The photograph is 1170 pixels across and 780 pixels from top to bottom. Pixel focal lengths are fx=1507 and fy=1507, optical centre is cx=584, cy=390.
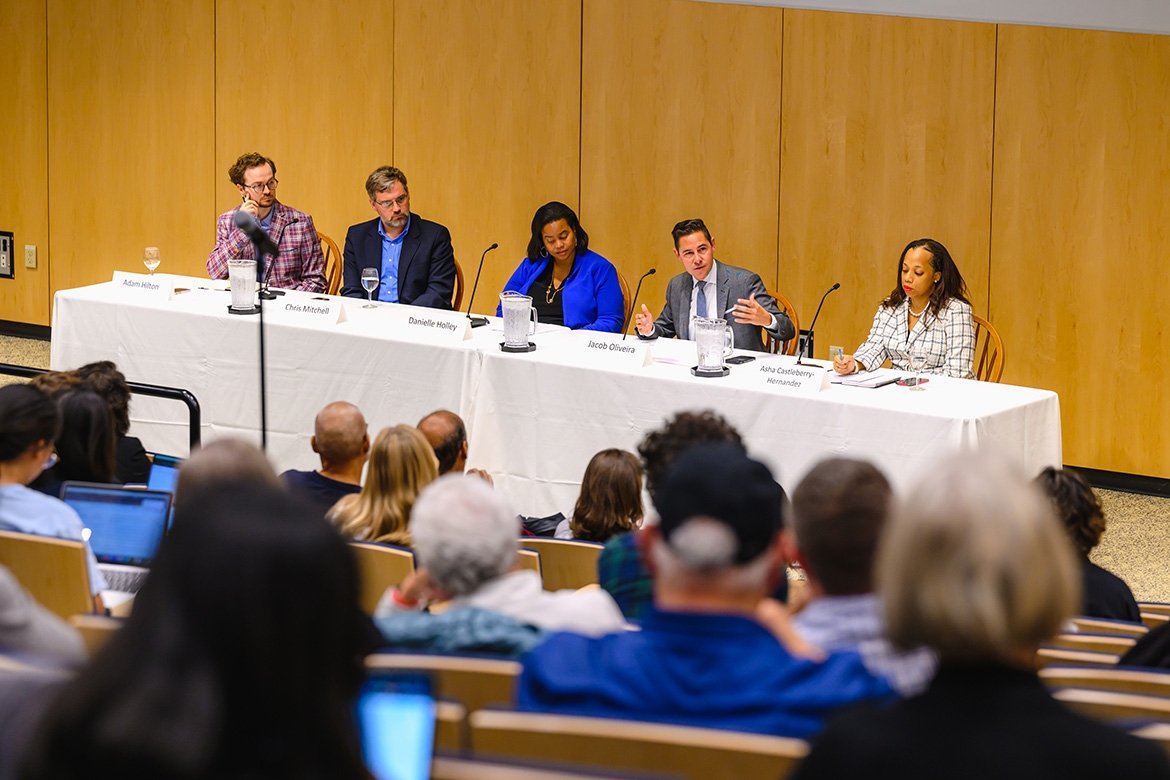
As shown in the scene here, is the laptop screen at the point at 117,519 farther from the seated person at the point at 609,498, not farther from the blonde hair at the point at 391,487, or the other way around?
the seated person at the point at 609,498

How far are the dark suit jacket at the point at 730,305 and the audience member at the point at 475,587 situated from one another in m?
3.37

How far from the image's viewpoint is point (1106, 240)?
640cm

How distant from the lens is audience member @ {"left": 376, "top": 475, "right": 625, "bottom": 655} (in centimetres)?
219

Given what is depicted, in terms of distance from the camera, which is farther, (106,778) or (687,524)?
(687,524)

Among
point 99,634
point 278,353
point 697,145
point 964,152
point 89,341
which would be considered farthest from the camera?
point 697,145

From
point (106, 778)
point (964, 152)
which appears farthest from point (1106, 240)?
point (106, 778)

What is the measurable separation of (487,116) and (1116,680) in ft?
20.4

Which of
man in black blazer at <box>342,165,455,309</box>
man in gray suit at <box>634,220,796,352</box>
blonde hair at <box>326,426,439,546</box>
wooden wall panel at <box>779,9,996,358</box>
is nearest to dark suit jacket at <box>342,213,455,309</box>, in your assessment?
man in black blazer at <box>342,165,455,309</box>

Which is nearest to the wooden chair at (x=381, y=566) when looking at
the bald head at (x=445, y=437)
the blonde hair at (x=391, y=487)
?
the blonde hair at (x=391, y=487)

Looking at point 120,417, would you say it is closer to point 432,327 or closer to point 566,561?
point 566,561

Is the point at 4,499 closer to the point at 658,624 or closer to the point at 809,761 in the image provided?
the point at 658,624

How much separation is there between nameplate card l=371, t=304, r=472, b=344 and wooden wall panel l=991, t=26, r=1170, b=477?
2.54 m

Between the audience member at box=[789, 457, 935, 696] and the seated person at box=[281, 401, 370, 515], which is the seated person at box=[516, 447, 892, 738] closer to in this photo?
the audience member at box=[789, 457, 935, 696]

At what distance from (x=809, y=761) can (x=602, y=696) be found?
54 centimetres
